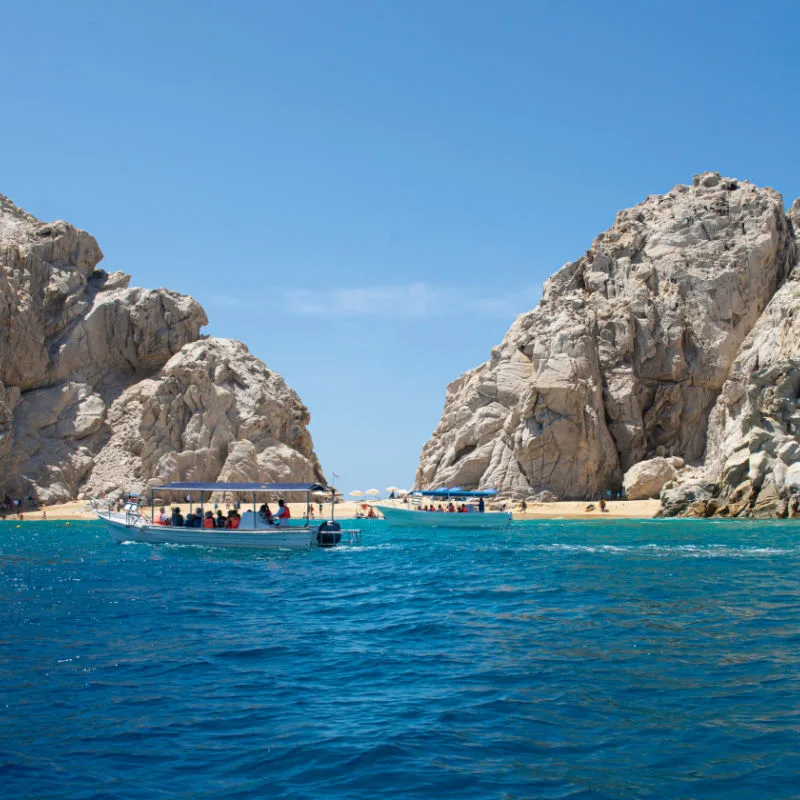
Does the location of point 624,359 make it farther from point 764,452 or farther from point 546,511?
point 764,452

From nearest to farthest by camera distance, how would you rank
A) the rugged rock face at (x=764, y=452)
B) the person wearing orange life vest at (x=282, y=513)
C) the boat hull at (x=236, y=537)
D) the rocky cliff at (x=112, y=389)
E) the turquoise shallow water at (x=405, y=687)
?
the turquoise shallow water at (x=405, y=687) → the boat hull at (x=236, y=537) → the person wearing orange life vest at (x=282, y=513) → the rugged rock face at (x=764, y=452) → the rocky cliff at (x=112, y=389)

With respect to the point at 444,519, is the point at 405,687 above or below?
above

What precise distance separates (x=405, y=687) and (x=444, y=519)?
5135 cm

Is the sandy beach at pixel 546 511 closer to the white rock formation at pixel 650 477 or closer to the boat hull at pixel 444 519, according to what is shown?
the white rock formation at pixel 650 477

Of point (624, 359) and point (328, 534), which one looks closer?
point (328, 534)

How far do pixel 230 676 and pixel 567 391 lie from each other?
71181mm

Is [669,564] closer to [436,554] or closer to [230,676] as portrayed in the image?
[436,554]

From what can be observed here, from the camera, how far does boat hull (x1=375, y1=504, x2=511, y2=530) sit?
62531 millimetres

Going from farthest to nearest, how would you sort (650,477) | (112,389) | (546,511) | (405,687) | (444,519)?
(112,389) < (650,477) < (546,511) < (444,519) < (405,687)

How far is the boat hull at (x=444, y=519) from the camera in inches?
2462

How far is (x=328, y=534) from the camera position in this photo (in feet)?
140

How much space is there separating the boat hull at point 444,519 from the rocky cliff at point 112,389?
20.9m

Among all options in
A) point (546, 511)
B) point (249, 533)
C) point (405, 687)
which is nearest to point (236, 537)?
point (249, 533)

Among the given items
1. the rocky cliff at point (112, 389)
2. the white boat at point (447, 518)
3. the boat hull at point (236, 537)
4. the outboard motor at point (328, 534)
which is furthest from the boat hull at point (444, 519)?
the boat hull at point (236, 537)
